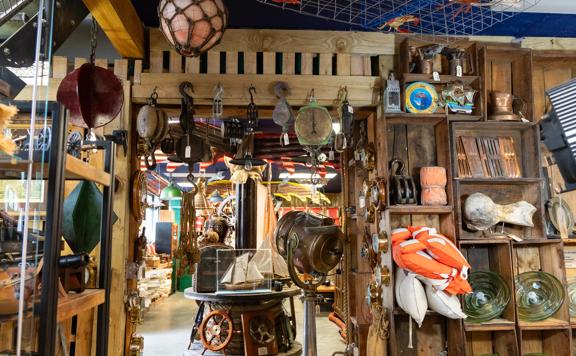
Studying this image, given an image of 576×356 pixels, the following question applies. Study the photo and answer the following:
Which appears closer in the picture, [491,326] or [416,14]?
[491,326]

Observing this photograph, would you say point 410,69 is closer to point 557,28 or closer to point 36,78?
point 557,28

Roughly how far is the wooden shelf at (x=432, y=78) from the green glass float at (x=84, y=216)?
2.29 meters

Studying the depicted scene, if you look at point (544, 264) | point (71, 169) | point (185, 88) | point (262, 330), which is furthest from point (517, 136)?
point (71, 169)

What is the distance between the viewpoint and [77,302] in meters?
1.67

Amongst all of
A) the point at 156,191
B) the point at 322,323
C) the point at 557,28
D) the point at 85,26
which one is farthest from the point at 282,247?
the point at 156,191

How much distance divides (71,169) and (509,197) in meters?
3.18

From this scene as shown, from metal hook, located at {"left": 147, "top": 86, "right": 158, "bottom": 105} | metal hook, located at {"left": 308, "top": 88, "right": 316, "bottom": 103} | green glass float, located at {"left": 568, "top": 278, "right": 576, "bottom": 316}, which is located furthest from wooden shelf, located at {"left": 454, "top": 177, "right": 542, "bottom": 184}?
metal hook, located at {"left": 147, "top": 86, "right": 158, "bottom": 105}

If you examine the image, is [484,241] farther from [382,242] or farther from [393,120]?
[393,120]

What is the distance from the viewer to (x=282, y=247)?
434cm

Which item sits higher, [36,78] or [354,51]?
[354,51]

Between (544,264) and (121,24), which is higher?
(121,24)

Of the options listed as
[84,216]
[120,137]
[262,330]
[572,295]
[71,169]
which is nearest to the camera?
[71,169]

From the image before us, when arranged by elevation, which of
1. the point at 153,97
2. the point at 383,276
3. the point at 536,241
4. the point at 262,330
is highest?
the point at 153,97

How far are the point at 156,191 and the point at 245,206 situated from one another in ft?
18.9
